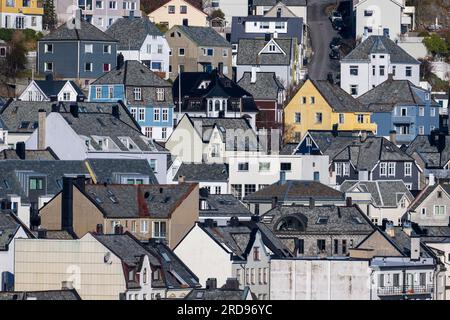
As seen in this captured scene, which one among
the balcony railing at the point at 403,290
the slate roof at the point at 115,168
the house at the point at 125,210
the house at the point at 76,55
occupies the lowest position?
the balcony railing at the point at 403,290

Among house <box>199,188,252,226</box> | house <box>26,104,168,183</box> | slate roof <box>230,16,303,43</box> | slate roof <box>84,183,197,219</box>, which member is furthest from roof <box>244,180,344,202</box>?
slate roof <box>230,16,303,43</box>

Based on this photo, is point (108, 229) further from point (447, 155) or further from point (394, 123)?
point (394, 123)

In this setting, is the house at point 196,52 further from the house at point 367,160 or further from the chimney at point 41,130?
the chimney at point 41,130

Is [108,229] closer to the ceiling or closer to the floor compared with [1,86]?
closer to the floor

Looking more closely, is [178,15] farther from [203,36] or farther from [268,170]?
[268,170]

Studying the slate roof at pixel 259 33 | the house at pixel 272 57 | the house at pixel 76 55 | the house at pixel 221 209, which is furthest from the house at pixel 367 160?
the slate roof at pixel 259 33

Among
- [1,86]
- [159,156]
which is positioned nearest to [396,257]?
[159,156]
